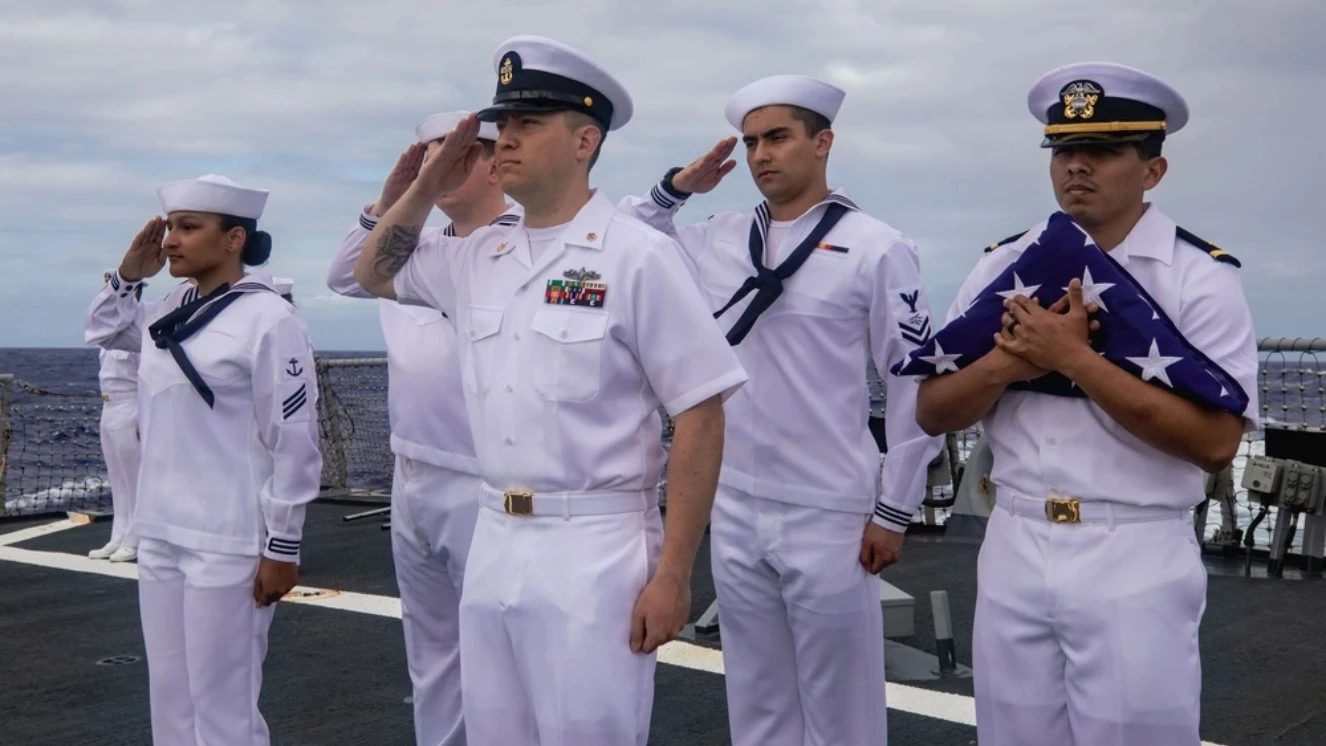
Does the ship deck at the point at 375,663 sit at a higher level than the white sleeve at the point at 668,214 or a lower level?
lower

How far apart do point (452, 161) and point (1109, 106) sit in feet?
5.62

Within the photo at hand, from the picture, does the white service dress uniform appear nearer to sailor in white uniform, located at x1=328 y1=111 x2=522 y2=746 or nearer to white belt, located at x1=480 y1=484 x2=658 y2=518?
white belt, located at x1=480 y1=484 x2=658 y2=518

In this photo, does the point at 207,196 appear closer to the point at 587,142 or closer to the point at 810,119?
the point at 587,142

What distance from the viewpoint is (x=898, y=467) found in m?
4.59

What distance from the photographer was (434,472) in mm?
5035

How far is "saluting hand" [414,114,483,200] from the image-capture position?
148 inches

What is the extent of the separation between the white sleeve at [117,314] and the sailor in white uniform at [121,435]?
5.47 metres

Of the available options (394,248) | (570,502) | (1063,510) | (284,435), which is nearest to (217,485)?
(284,435)

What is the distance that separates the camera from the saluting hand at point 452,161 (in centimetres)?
377

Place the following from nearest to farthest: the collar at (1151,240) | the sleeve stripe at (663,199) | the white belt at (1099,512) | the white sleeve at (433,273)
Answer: the white belt at (1099,512)
the collar at (1151,240)
the white sleeve at (433,273)
the sleeve stripe at (663,199)

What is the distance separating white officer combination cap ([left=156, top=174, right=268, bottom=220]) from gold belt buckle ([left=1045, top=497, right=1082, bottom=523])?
115 inches

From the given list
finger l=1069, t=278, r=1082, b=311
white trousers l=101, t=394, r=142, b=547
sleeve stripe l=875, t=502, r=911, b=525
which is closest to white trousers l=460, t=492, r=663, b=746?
finger l=1069, t=278, r=1082, b=311

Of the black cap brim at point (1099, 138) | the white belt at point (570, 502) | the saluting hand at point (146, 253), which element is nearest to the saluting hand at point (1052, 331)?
the black cap brim at point (1099, 138)

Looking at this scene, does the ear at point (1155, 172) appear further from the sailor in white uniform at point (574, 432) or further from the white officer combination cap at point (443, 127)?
the white officer combination cap at point (443, 127)
